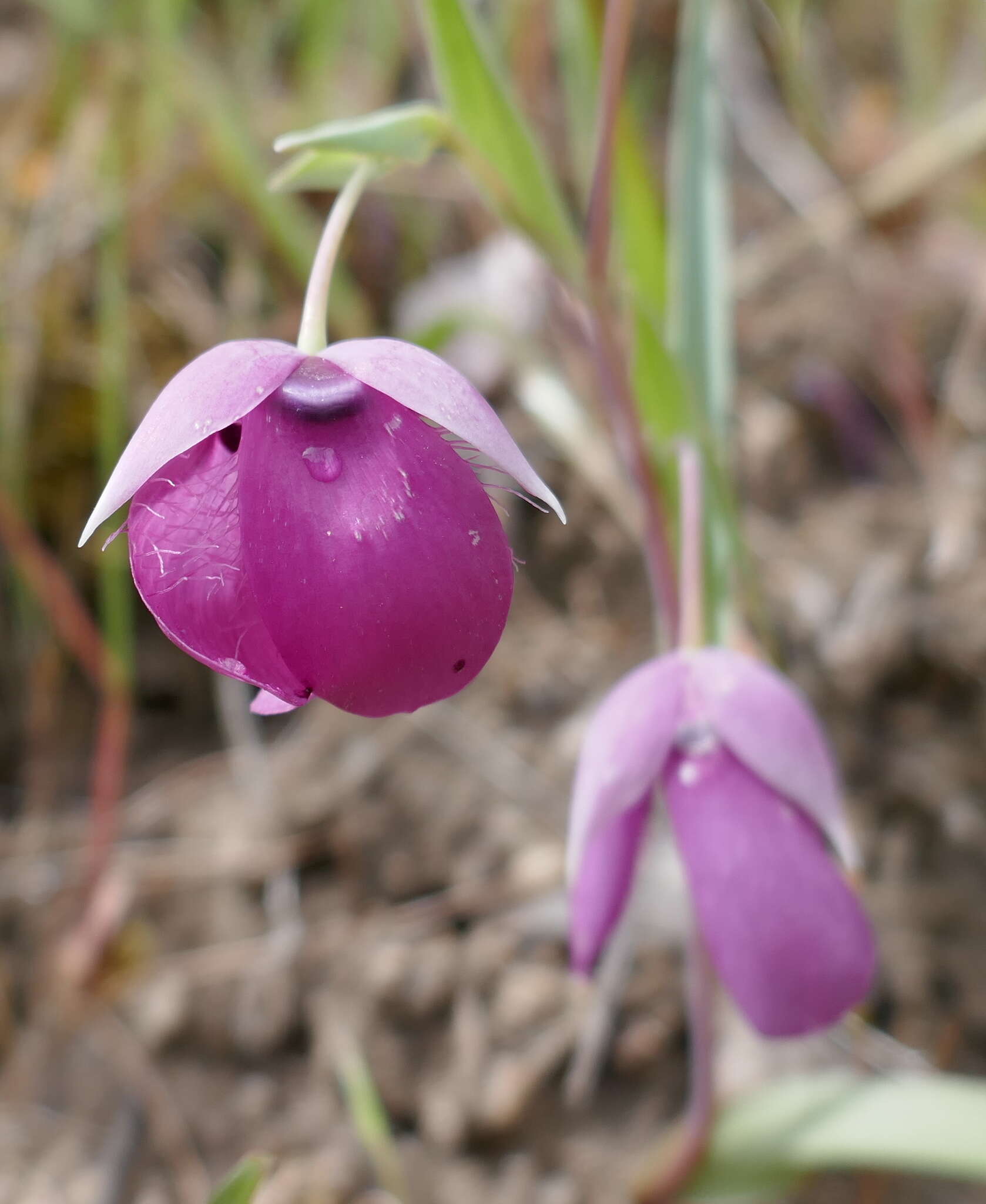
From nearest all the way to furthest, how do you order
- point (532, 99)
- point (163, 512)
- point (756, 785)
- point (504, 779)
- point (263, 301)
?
point (163, 512), point (756, 785), point (504, 779), point (263, 301), point (532, 99)

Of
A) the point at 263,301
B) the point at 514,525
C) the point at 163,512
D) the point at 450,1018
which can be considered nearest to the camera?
the point at 163,512

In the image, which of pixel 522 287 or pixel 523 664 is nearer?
pixel 523 664

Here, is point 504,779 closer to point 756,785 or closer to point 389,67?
point 756,785

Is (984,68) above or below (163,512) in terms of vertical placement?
above

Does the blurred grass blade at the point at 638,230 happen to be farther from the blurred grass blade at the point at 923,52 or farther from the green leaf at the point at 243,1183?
the blurred grass blade at the point at 923,52

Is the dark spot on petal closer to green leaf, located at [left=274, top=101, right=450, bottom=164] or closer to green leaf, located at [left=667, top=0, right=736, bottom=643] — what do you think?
green leaf, located at [left=274, top=101, right=450, bottom=164]

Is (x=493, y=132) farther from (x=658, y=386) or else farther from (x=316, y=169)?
(x=658, y=386)

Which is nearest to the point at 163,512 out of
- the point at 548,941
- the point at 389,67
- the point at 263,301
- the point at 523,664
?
the point at 548,941
